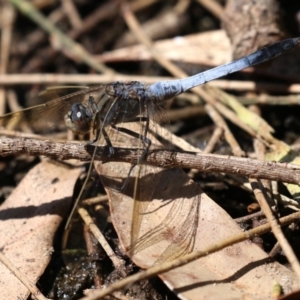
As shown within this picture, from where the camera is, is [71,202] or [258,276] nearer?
[258,276]

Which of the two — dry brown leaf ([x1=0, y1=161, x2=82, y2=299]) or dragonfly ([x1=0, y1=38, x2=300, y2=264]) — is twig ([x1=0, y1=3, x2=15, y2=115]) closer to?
dragonfly ([x1=0, y1=38, x2=300, y2=264])

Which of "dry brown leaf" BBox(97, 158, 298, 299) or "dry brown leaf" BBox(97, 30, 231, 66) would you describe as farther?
"dry brown leaf" BBox(97, 30, 231, 66)

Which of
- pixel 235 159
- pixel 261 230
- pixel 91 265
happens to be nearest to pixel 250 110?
pixel 235 159

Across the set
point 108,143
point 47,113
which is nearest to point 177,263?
point 108,143

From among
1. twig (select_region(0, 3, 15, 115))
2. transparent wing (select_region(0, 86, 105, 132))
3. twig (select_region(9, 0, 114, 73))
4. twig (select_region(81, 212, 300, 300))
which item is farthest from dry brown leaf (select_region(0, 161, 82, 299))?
twig (select_region(0, 3, 15, 115))

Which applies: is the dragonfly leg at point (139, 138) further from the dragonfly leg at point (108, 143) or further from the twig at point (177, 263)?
the twig at point (177, 263)

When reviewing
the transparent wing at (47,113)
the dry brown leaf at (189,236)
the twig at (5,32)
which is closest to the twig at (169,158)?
the dry brown leaf at (189,236)

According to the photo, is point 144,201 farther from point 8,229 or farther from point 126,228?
point 8,229
